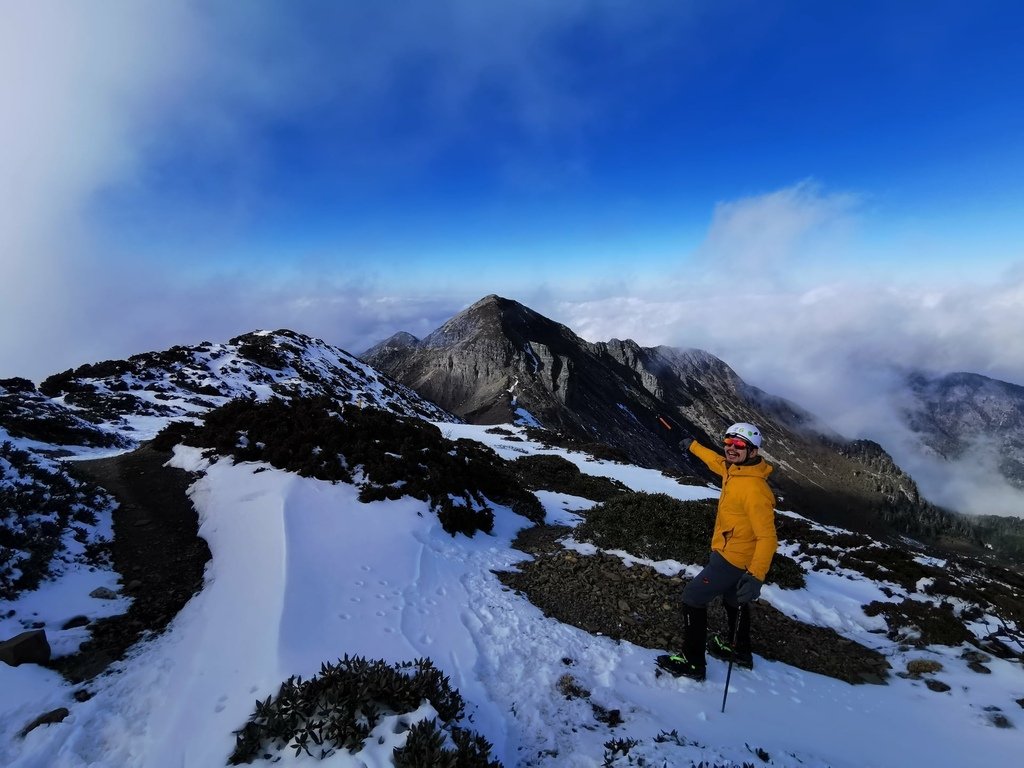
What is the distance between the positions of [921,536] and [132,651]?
824 ft

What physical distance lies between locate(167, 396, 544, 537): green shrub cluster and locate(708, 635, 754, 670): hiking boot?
666 cm

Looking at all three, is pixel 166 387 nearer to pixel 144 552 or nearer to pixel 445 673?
pixel 144 552

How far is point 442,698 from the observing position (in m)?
5.48

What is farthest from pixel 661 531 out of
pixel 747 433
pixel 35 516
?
pixel 35 516

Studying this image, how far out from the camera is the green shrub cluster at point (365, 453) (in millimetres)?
13703

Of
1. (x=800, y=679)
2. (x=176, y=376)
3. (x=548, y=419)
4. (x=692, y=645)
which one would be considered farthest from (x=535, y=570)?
(x=548, y=419)

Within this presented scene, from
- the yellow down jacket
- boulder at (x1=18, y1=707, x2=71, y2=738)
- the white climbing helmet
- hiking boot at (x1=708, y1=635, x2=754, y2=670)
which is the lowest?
hiking boot at (x1=708, y1=635, x2=754, y2=670)

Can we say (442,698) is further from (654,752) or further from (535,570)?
(535,570)

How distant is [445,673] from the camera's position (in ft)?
21.5

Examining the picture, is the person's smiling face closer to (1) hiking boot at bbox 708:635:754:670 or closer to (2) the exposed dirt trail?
(1) hiking boot at bbox 708:635:754:670

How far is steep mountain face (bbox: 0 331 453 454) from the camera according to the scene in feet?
73.7

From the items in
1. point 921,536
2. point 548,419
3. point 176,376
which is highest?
point 176,376

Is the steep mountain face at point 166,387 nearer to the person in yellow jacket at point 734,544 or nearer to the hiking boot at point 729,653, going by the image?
the person in yellow jacket at point 734,544

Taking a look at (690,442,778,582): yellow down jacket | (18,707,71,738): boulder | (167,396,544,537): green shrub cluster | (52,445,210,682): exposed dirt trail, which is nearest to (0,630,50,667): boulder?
(52,445,210,682): exposed dirt trail
